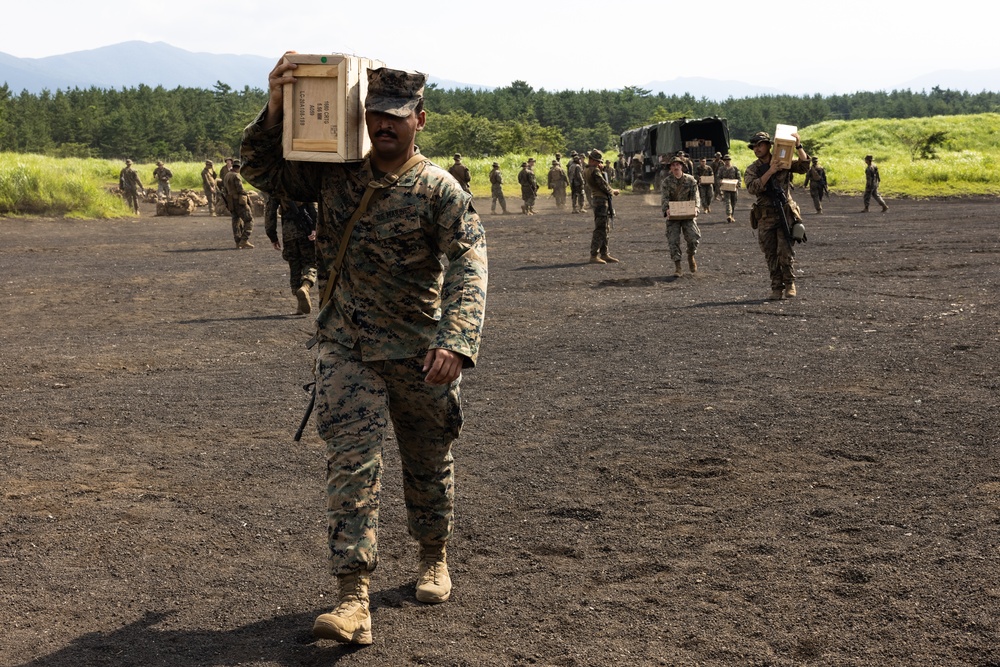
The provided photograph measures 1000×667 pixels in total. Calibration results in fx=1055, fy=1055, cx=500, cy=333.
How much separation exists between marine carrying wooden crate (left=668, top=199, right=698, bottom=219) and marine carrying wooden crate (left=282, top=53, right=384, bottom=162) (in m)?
12.5

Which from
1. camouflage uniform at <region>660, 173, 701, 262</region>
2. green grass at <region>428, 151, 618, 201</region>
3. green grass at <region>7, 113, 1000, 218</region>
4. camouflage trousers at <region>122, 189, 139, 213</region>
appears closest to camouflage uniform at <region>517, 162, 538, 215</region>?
green grass at <region>428, 151, 618, 201</region>

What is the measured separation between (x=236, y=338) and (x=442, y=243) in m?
8.43

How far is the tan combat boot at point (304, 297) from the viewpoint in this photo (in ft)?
43.6

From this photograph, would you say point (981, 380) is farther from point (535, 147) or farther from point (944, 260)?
point (535, 147)

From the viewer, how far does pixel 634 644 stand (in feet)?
13.4

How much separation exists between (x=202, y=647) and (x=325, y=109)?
2194mm

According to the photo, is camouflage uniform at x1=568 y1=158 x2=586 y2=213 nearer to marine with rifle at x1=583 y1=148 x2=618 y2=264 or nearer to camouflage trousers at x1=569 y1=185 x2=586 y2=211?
camouflage trousers at x1=569 y1=185 x2=586 y2=211

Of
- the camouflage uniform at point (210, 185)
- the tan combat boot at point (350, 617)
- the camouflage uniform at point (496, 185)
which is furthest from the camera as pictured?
the camouflage uniform at point (210, 185)

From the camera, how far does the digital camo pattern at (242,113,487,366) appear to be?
4.31 meters

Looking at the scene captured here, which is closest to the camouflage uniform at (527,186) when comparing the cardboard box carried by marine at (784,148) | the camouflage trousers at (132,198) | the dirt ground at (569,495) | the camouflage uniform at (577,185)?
the camouflage uniform at (577,185)

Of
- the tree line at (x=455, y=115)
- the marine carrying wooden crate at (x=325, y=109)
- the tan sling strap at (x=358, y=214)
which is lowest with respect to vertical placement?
the tan sling strap at (x=358, y=214)

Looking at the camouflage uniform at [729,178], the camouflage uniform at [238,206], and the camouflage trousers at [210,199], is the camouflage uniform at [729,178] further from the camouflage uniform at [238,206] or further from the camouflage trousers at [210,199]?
the camouflage trousers at [210,199]

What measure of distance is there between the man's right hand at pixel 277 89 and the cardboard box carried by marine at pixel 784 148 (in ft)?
32.4

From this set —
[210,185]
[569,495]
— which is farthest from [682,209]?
[210,185]
